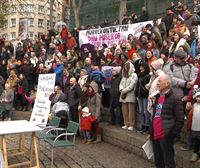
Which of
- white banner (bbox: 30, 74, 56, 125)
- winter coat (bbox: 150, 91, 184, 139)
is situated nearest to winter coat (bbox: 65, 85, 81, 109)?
white banner (bbox: 30, 74, 56, 125)

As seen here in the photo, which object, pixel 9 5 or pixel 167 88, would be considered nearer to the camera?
pixel 167 88

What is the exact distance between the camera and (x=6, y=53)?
20.1 m

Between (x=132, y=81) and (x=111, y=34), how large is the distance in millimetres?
6608

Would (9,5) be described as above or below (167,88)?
above

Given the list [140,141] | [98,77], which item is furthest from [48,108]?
[140,141]

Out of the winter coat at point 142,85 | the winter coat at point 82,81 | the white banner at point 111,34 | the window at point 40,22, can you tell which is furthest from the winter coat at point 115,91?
the window at point 40,22

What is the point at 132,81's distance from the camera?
1085 cm

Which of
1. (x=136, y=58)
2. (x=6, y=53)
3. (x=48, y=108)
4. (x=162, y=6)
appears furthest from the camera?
(x=162, y=6)

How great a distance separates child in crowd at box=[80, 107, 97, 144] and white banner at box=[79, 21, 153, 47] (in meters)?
5.27

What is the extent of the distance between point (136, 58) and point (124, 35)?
17.6 ft

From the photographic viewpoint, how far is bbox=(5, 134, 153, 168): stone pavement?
9.16 metres

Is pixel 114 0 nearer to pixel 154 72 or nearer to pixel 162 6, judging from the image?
pixel 162 6

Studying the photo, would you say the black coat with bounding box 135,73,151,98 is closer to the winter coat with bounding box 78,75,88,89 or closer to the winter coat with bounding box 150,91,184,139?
the winter coat with bounding box 78,75,88,89

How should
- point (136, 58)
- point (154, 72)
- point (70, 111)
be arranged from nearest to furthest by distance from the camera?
point (154, 72) < point (136, 58) < point (70, 111)
